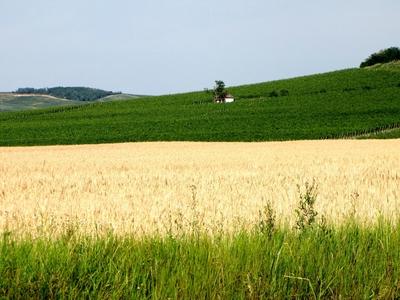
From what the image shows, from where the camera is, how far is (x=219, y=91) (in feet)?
357

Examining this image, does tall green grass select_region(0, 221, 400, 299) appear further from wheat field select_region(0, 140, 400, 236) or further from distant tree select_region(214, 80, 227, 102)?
distant tree select_region(214, 80, 227, 102)

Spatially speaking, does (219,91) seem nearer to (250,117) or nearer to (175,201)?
(250,117)

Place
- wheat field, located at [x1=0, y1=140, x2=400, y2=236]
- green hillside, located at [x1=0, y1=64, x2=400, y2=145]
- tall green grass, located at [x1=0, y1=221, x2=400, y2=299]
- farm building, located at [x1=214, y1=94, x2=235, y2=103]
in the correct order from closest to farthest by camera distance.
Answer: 1. tall green grass, located at [x1=0, y1=221, x2=400, y2=299]
2. wheat field, located at [x1=0, y1=140, x2=400, y2=236]
3. green hillside, located at [x1=0, y1=64, x2=400, y2=145]
4. farm building, located at [x1=214, y1=94, x2=235, y2=103]

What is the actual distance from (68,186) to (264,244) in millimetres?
9468

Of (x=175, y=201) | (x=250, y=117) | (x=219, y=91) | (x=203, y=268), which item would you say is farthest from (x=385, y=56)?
(x=203, y=268)

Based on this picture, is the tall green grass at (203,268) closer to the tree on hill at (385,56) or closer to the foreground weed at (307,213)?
the foreground weed at (307,213)

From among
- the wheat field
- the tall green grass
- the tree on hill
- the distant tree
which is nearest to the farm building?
the distant tree

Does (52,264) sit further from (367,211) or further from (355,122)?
(355,122)

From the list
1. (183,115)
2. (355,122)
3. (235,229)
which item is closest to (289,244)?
(235,229)

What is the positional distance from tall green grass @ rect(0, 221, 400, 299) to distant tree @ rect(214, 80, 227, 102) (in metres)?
103

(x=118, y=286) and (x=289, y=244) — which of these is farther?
(x=289, y=244)

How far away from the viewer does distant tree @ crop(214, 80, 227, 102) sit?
352 ft

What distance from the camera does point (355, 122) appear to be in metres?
65.2

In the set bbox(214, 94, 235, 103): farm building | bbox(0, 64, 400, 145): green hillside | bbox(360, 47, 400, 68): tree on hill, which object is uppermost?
bbox(360, 47, 400, 68): tree on hill
